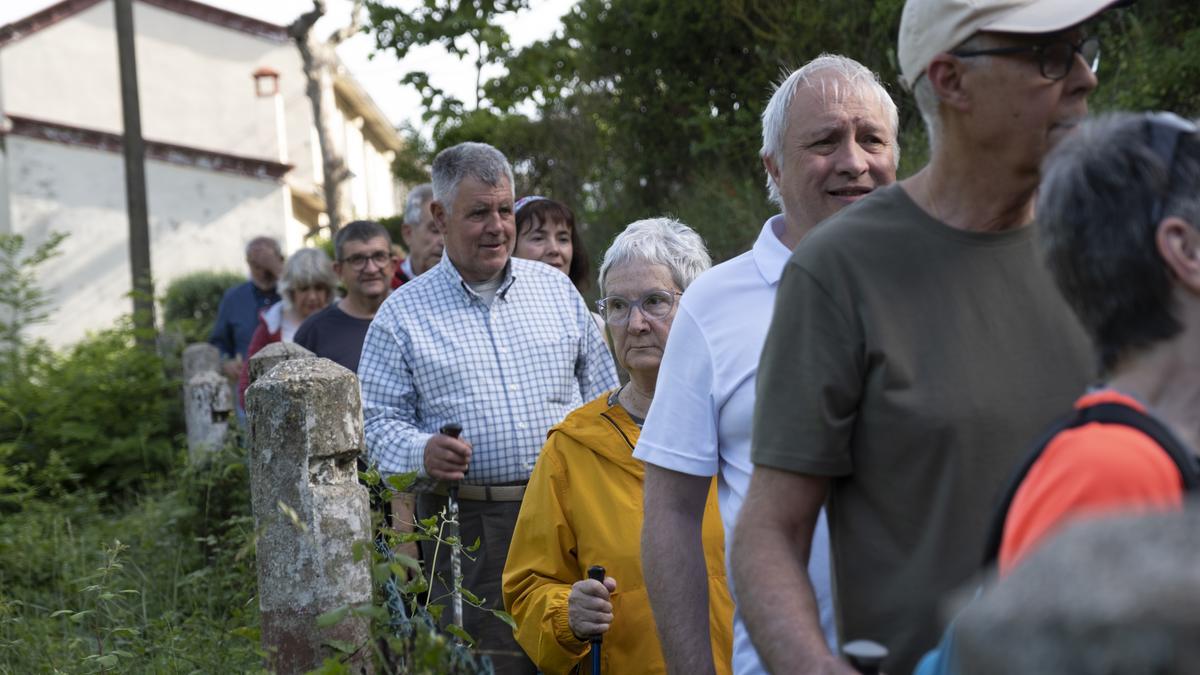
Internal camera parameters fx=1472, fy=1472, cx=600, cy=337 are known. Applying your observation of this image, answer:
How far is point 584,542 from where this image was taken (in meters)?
3.98

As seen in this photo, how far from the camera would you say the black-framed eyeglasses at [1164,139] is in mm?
1704

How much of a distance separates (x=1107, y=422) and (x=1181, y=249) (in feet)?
0.75

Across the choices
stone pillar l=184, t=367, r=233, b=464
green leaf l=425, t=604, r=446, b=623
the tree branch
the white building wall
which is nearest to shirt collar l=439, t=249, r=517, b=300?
green leaf l=425, t=604, r=446, b=623

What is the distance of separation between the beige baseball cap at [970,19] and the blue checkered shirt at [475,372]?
2984 millimetres

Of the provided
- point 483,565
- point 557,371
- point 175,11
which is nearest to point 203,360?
point 557,371

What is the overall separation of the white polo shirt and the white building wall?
2996cm

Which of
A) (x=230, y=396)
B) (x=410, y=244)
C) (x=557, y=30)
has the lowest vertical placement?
(x=230, y=396)

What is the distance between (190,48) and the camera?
118 feet

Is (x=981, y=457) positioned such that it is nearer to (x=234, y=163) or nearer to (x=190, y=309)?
(x=190, y=309)

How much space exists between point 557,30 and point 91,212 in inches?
798

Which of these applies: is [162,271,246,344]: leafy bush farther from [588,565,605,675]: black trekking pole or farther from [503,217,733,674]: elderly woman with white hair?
[588,565,605,675]: black trekking pole

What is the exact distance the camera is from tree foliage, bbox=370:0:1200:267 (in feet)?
33.4

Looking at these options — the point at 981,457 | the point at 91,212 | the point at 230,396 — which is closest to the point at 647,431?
the point at 981,457

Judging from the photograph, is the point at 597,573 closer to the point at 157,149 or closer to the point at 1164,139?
the point at 1164,139
